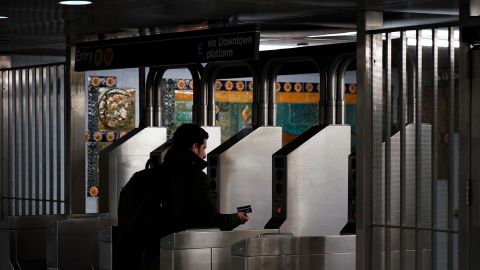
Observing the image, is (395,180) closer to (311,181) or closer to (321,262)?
(321,262)

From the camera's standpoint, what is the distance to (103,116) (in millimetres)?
12836

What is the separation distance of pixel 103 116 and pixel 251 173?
13.7 ft

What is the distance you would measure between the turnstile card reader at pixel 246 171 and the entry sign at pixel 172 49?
2.94ft

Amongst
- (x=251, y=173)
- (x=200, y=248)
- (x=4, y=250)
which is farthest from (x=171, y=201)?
(x=4, y=250)

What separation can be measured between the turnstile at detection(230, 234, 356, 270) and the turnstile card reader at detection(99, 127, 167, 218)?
3082 mm

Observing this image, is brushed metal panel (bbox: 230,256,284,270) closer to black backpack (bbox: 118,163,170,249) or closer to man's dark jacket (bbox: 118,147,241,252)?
man's dark jacket (bbox: 118,147,241,252)

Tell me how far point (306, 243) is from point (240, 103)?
598cm

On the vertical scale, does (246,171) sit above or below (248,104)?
below

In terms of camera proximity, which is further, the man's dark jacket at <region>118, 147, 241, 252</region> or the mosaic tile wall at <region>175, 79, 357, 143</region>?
the mosaic tile wall at <region>175, 79, 357, 143</region>

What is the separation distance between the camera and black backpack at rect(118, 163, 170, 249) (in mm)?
7551

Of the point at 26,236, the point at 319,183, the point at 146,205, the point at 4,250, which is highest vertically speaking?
the point at 319,183

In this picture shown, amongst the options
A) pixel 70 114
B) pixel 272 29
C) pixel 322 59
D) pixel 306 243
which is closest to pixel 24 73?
pixel 70 114

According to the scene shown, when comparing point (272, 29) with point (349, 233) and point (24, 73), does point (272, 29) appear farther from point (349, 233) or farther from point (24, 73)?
point (24, 73)

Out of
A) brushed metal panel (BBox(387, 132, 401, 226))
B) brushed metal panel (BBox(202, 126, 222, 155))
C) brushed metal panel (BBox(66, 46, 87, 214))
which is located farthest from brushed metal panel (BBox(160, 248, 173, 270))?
brushed metal panel (BBox(66, 46, 87, 214))
